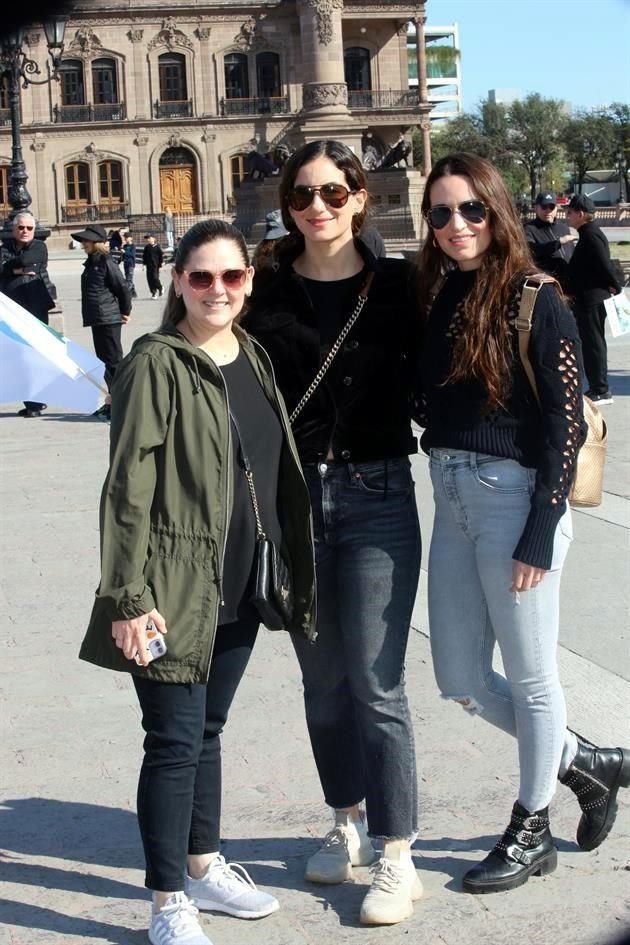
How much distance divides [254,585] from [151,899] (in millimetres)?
909

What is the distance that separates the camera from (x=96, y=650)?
3084mm

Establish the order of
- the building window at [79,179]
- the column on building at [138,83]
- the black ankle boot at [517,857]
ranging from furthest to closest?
the column on building at [138,83] < the building window at [79,179] < the black ankle boot at [517,857]

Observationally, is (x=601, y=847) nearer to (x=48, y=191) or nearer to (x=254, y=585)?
(x=254, y=585)

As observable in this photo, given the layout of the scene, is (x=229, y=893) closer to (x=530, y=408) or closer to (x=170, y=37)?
(x=530, y=408)

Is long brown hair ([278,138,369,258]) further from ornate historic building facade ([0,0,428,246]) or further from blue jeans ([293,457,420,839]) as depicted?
ornate historic building facade ([0,0,428,246])

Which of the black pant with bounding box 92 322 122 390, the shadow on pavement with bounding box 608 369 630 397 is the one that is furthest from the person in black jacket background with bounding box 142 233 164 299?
the shadow on pavement with bounding box 608 369 630 397

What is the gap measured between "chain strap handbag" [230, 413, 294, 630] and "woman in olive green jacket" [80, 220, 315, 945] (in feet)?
0.06

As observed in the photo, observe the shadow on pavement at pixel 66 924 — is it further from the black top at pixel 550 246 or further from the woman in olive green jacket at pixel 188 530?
the black top at pixel 550 246

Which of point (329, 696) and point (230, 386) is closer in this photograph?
point (230, 386)

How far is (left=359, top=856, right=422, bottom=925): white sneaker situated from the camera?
3217 mm

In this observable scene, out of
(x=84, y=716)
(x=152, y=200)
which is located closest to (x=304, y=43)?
(x=152, y=200)

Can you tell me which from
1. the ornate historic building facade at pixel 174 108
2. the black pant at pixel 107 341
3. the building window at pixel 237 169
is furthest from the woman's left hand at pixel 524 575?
the building window at pixel 237 169

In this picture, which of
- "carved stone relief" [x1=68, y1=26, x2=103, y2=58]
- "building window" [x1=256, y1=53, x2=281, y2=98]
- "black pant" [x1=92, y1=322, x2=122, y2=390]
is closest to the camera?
"black pant" [x1=92, y1=322, x2=122, y2=390]

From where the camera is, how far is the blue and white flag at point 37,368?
3334 mm
